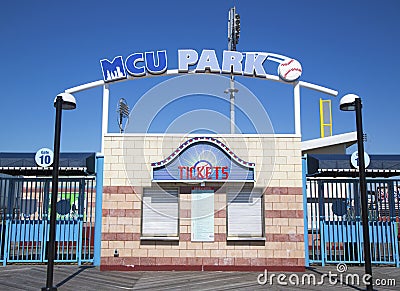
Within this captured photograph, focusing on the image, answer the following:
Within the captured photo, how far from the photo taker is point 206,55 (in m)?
12.5

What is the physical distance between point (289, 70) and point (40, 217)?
8.17 meters

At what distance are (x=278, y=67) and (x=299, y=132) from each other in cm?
195

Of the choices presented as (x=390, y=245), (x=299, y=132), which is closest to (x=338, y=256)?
(x=390, y=245)

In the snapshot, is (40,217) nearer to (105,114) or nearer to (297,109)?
(105,114)

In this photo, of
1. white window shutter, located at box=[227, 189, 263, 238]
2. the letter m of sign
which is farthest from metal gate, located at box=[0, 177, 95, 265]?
white window shutter, located at box=[227, 189, 263, 238]

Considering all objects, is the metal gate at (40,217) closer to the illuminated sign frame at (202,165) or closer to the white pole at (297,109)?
the illuminated sign frame at (202,165)

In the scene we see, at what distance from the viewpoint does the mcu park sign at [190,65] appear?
1252cm

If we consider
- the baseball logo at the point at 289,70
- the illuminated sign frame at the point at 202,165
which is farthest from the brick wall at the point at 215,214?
the baseball logo at the point at 289,70

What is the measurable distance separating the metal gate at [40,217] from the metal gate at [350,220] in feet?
21.3

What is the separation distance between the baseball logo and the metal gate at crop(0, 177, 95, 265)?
243 inches

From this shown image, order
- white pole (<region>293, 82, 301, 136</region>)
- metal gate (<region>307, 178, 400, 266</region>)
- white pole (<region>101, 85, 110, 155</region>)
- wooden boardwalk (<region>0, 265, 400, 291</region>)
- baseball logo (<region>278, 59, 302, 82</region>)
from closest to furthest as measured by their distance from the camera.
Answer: wooden boardwalk (<region>0, 265, 400, 291</region>), white pole (<region>101, 85, 110, 155</region>), white pole (<region>293, 82, 301, 136</region>), baseball logo (<region>278, 59, 302, 82</region>), metal gate (<region>307, 178, 400, 266</region>)

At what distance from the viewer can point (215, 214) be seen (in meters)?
11.9

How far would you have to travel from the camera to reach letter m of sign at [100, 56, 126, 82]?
12547mm

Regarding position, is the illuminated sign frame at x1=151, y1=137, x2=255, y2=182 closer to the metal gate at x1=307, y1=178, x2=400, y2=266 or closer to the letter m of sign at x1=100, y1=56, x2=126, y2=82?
the metal gate at x1=307, y1=178, x2=400, y2=266
